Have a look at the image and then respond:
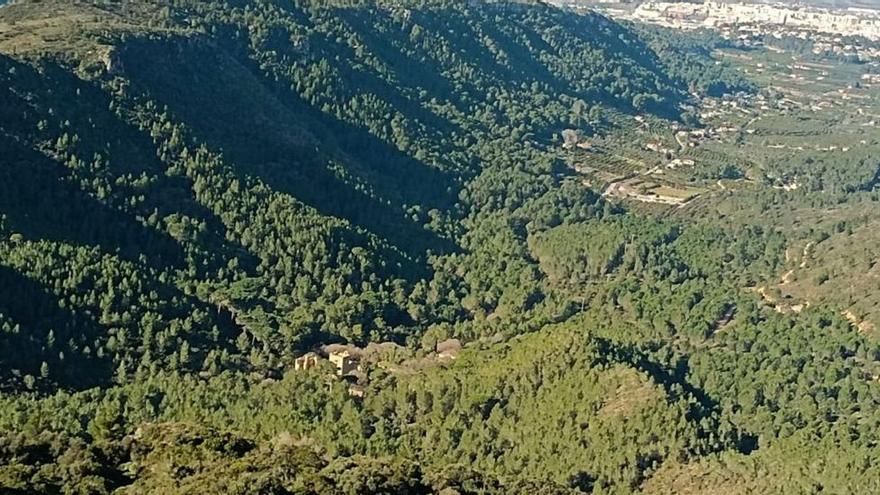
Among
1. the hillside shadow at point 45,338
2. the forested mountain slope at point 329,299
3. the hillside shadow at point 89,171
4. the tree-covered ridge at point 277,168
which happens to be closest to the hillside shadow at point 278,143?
the tree-covered ridge at point 277,168

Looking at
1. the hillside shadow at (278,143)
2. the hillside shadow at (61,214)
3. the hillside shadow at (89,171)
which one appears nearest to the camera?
the hillside shadow at (61,214)

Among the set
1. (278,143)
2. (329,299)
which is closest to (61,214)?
(329,299)

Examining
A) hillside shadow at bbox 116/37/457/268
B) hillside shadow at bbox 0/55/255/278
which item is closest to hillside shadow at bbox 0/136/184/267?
hillside shadow at bbox 0/55/255/278

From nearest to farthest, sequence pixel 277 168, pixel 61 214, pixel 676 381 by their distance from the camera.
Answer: pixel 676 381 < pixel 61 214 < pixel 277 168

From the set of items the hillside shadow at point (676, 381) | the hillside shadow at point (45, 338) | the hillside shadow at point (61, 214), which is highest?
the hillside shadow at point (61, 214)

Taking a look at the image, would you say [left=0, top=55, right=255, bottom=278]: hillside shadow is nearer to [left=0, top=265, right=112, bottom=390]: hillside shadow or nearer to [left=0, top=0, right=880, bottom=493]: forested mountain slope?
[left=0, top=0, right=880, bottom=493]: forested mountain slope

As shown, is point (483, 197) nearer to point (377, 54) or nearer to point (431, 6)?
point (377, 54)

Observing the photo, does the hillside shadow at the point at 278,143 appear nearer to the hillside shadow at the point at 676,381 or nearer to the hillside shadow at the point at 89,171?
the hillside shadow at the point at 89,171

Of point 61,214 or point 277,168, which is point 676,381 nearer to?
point 277,168

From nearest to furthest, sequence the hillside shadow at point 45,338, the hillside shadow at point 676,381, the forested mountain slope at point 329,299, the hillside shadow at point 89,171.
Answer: the forested mountain slope at point 329,299 < the hillside shadow at point 45,338 < the hillside shadow at point 676,381 < the hillside shadow at point 89,171
